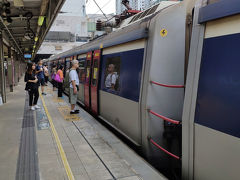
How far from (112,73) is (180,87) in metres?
2.55

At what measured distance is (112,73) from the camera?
573 cm

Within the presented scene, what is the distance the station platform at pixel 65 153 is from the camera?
339 cm

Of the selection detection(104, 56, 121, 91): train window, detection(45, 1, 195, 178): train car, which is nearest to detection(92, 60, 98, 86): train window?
detection(104, 56, 121, 91): train window

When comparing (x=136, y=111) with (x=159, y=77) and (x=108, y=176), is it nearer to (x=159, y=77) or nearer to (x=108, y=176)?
(x=159, y=77)

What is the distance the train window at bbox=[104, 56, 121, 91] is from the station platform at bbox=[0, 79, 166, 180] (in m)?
1.10

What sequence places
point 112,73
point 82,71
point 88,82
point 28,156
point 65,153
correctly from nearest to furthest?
point 28,156, point 65,153, point 112,73, point 88,82, point 82,71

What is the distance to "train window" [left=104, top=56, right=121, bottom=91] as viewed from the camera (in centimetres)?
534

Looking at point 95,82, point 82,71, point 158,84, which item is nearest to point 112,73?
point 95,82

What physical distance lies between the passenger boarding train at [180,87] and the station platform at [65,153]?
17.3 inches

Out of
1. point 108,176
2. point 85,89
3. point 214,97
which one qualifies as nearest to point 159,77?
point 214,97

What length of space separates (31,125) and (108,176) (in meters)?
3.61

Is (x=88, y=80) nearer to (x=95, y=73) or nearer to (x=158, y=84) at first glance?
(x=95, y=73)

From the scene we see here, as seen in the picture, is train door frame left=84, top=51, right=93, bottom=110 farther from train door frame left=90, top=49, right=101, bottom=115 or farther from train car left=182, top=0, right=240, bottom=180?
train car left=182, top=0, right=240, bottom=180

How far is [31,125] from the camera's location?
6176 millimetres
